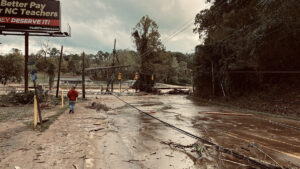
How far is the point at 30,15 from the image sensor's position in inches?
744

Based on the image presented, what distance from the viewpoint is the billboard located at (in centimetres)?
1832

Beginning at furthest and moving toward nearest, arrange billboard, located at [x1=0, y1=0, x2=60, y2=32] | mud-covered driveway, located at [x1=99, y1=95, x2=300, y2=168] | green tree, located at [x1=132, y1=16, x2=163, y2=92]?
green tree, located at [x1=132, y1=16, x2=163, y2=92]
billboard, located at [x1=0, y1=0, x2=60, y2=32]
mud-covered driveway, located at [x1=99, y1=95, x2=300, y2=168]

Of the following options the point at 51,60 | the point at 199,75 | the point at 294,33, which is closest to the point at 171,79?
the point at 51,60

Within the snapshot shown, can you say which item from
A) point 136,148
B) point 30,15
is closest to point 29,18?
point 30,15

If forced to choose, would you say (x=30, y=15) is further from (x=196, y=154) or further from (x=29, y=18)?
(x=196, y=154)

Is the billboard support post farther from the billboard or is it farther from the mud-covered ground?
the mud-covered ground

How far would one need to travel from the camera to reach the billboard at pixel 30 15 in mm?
18319

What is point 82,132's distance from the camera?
730cm

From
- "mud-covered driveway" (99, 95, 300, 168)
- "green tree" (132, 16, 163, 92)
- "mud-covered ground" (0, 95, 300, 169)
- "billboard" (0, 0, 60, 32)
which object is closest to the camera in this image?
"mud-covered ground" (0, 95, 300, 169)

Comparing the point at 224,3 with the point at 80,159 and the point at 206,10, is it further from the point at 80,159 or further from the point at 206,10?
the point at 80,159

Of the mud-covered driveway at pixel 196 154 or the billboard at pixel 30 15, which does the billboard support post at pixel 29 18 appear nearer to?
the billboard at pixel 30 15

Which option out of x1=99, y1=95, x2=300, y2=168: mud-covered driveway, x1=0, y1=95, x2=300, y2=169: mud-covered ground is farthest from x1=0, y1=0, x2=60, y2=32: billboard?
x1=99, y1=95, x2=300, y2=168: mud-covered driveway

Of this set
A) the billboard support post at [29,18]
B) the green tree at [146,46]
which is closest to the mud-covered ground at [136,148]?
the billboard support post at [29,18]

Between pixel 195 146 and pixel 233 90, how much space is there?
17234mm
